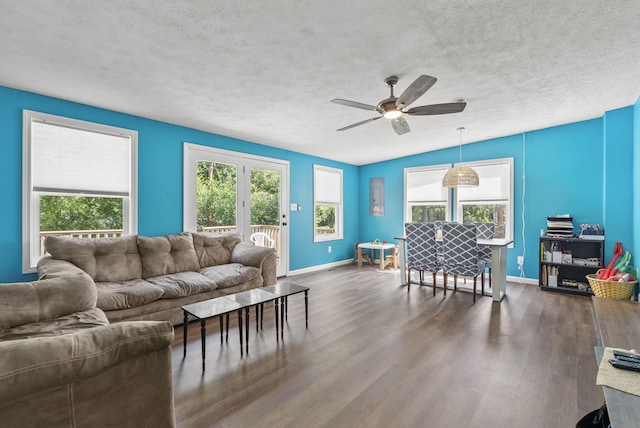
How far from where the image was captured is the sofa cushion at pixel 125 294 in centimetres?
267

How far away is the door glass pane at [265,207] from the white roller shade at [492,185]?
3.54m

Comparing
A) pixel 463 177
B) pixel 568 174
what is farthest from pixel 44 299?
pixel 568 174

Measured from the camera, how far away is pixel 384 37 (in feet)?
7.49

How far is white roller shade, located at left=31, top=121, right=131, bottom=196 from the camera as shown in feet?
10.3

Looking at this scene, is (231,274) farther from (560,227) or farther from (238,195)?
(560,227)

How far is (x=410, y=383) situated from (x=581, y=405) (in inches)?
40.2

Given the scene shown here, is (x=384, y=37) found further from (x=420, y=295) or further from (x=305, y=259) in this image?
(x=305, y=259)

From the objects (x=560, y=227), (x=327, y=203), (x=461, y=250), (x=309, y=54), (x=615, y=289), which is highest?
(x=309, y=54)

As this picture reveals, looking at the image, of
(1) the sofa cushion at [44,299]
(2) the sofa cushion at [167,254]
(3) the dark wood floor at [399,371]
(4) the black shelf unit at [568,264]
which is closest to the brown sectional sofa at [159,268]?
(2) the sofa cushion at [167,254]

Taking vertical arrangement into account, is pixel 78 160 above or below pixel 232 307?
above

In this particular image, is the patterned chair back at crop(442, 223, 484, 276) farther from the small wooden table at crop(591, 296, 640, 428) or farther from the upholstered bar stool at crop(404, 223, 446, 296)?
the small wooden table at crop(591, 296, 640, 428)

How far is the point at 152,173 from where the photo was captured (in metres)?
3.94

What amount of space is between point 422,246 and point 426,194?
2.09m

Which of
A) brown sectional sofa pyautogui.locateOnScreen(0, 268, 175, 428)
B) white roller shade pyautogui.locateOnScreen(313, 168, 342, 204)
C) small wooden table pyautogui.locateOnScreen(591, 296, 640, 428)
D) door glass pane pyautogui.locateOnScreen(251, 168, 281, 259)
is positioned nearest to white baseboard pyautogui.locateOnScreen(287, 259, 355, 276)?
door glass pane pyautogui.locateOnScreen(251, 168, 281, 259)
